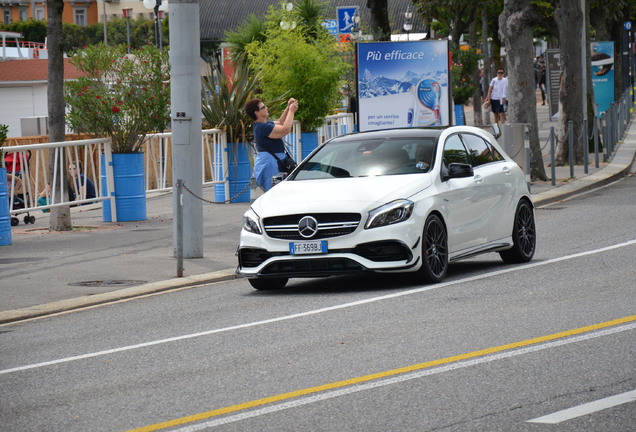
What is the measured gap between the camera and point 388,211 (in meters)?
12.2

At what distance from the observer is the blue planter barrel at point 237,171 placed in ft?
78.6

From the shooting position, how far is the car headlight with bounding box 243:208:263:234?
41.5 feet

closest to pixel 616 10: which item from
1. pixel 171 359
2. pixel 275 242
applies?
pixel 275 242

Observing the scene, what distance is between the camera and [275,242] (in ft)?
40.9

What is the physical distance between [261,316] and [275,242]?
1.39 meters

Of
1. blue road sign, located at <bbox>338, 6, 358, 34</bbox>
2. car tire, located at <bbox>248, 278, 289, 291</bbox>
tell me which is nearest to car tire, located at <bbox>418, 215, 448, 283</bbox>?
car tire, located at <bbox>248, 278, 289, 291</bbox>

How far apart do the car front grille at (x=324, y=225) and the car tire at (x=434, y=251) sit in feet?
2.33

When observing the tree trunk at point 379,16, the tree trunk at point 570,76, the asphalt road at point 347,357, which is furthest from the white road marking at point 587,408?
the tree trunk at point 379,16

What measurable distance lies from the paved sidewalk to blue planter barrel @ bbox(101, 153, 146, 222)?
235 millimetres

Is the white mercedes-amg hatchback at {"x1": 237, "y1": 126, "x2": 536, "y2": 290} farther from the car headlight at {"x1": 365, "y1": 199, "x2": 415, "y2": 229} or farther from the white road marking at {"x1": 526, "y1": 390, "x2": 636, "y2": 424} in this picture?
the white road marking at {"x1": 526, "y1": 390, "x2": 636, "y2": 424}

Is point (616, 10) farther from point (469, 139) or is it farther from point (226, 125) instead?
point (469, 139)

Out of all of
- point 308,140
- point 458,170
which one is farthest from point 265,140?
point 308,140

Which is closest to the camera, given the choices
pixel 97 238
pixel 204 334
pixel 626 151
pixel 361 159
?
pixel 204 334

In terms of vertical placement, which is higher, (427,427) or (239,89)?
(239,89)
